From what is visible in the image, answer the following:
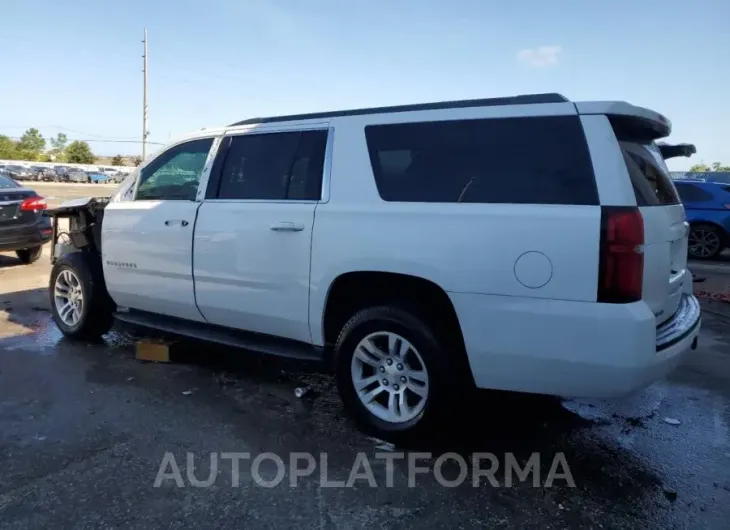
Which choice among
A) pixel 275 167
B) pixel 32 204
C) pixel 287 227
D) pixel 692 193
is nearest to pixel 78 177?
pixel 32 204

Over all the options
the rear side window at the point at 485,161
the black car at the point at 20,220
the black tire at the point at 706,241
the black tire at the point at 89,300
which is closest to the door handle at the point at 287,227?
the rear side window at the point at 485,161

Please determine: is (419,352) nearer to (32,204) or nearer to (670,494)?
(670,494)

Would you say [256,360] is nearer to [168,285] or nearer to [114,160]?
[168,285]

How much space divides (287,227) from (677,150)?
2.81 metres

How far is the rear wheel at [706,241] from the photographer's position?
1195 centimetres

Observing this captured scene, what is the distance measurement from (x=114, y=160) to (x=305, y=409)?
97.1m

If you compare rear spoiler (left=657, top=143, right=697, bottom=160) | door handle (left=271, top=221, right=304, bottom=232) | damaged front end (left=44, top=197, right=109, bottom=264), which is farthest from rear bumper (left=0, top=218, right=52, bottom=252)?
rear spoiler (left=657, top=143, right=697, bottom=160)

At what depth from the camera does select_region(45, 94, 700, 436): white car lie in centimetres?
291

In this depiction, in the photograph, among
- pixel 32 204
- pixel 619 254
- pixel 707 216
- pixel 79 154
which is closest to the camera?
pixel 619 254

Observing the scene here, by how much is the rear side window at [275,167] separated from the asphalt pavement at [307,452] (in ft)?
4.80

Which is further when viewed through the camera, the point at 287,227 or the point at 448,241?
the point at 287,227

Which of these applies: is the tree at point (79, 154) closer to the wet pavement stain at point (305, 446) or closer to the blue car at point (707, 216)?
the blue car at point (707, 216)

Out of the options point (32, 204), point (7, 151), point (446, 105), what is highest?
point (7, 151)

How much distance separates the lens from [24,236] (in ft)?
30.8
